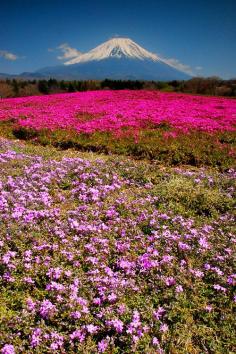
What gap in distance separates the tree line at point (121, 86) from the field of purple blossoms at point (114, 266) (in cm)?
5766

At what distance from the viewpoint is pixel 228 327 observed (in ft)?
16.8

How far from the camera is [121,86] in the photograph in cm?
6800

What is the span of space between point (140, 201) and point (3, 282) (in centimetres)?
419

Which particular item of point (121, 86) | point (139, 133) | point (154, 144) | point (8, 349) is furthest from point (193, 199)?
point (121, 86)

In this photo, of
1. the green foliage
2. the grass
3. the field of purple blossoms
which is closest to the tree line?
the grass

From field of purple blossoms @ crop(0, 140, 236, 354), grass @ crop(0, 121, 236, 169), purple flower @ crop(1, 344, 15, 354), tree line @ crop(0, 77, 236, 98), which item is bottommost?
purple flower @ crop(1, 344, 15, 354)

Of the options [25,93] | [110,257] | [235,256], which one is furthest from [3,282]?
[25,93]

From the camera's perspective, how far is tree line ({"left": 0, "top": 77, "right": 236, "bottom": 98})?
63219 mm

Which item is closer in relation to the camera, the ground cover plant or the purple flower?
the purple flower

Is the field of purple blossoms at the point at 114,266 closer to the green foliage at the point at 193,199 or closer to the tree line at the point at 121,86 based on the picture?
the green foliage at the point at 193,199

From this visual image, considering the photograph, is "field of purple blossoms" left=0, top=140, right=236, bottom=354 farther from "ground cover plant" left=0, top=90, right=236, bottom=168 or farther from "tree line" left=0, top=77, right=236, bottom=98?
"tree line" left=0, top=77, right=236, bottom=98

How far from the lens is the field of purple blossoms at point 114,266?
16.1 ft

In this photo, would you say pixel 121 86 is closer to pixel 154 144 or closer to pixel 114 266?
pixel 154 144

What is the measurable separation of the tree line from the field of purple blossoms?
57.7m
